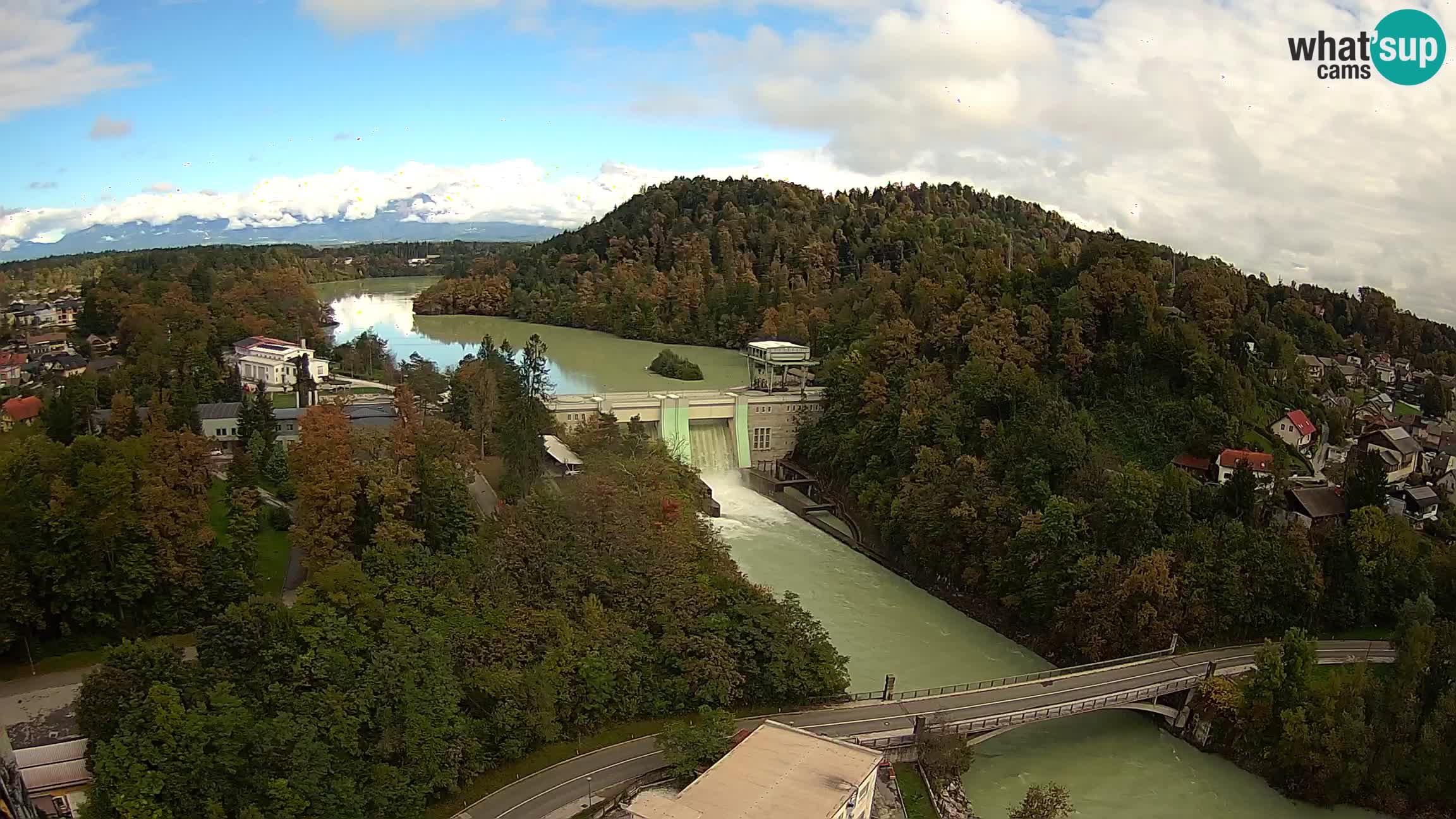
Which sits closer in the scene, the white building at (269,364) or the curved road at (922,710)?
the curved road at (922,710)

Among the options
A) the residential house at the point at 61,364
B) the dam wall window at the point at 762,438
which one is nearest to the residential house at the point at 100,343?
the residential house at the point at 61,364

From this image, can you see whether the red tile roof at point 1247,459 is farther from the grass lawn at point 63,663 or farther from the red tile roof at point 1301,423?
the grass lawn at point 63,663

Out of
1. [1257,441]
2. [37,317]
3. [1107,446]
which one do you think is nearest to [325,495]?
[1107,446]

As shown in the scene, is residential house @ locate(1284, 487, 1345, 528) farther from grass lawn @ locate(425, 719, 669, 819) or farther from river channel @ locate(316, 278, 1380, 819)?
grass lawn @ locate(425, 719, 669, 819)

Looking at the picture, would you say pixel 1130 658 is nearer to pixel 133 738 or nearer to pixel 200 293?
pixel 133 738

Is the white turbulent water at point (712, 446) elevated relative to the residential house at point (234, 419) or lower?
lower
